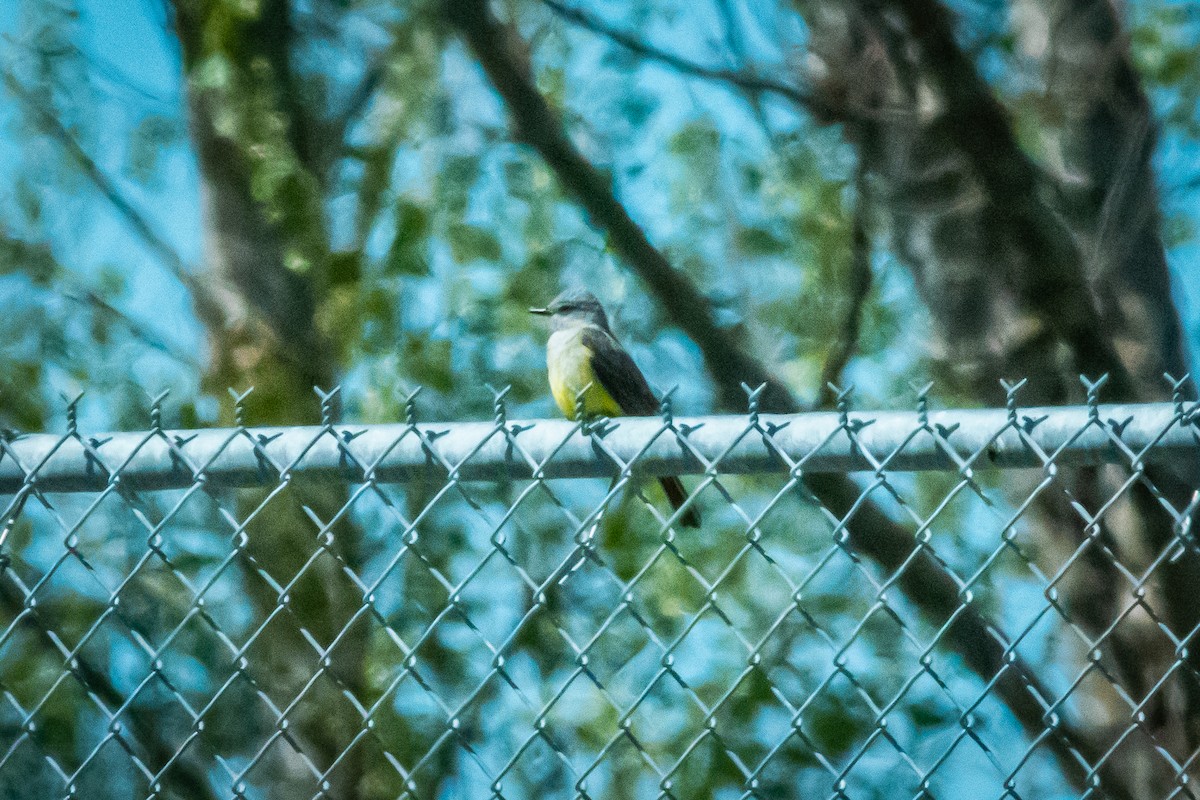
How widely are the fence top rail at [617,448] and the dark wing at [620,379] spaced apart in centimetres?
251

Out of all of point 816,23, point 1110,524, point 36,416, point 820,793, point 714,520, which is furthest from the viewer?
point 714,520

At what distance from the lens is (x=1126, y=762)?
4.80 meters

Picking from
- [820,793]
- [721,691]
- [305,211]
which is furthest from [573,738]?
A: [305,211]

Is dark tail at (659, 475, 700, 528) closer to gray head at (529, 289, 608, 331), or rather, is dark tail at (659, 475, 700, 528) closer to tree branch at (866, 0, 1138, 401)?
gray head at (529, 289, 608, 331)

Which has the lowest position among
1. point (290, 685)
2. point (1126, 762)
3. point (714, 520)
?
point (1126, 762)

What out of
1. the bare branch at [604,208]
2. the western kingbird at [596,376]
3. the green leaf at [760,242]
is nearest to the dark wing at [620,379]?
the western kingbird at [596,376]

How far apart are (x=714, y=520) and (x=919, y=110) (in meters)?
3.52

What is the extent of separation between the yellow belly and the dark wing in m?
0.02

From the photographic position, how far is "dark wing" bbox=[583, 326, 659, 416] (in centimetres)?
477

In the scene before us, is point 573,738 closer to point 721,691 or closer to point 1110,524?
point 721,691

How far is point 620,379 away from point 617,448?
2.59 metres

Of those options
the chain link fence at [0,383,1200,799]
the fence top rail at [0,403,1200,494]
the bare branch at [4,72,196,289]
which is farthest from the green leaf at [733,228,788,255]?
the fence top rail at [0,403,1200,494]

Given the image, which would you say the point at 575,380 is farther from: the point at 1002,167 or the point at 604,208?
the point at 1002,167

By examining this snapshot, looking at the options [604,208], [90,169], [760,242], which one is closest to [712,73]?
[604,208]
